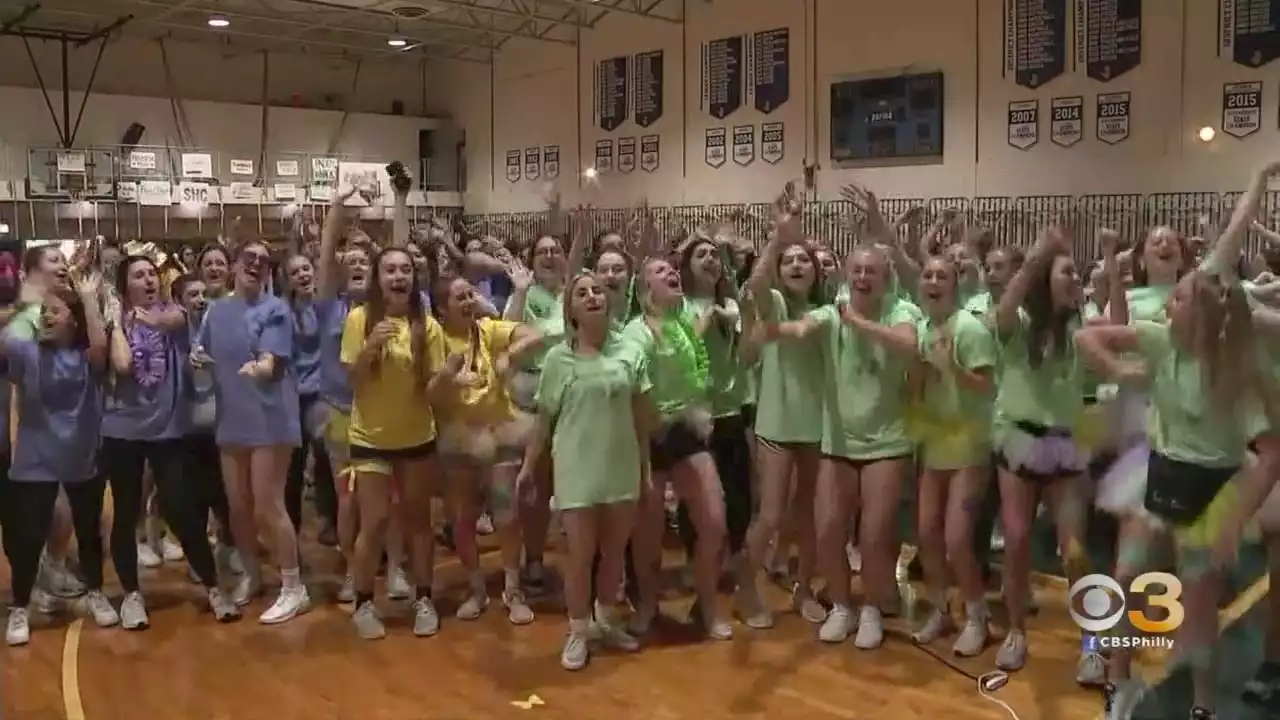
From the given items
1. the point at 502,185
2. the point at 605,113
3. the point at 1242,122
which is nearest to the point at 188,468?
the point at 1242,122

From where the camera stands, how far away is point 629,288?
4.85m

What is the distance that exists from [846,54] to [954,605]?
8.42 m

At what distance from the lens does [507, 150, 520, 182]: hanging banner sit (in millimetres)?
16656

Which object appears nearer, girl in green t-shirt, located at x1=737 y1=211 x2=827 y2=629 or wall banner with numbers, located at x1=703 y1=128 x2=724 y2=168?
girl in green t-shirt, located at x1=737 y1=211 x2=827 y2=629

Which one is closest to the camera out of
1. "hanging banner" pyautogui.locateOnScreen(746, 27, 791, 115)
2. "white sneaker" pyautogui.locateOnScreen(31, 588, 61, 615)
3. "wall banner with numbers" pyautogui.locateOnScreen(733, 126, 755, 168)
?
"white sneaker" pyautogui.locateOnScreen(31, 588, 61, 615)

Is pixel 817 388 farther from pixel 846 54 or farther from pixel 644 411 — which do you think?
pixel 846 54

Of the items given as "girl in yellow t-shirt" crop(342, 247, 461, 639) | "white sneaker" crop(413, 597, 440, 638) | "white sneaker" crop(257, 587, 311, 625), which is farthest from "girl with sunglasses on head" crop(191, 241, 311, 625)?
"white sneaker" crop(413, 597, 440, 638)

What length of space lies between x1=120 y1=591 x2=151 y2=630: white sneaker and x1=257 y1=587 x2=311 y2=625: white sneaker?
0.48 m

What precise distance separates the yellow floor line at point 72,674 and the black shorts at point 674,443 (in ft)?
7.45

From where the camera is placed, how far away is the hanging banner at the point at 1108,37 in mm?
10109

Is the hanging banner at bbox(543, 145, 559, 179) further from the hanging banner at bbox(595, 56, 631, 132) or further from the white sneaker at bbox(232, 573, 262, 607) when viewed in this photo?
the white sneaker at bbox(232, 573, 262, 607)

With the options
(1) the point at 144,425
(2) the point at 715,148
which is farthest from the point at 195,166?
(1) the point at 144,425

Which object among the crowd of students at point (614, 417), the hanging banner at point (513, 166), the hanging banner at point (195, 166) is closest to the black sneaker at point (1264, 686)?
the crowd of students at point (614, 417)

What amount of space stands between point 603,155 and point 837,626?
36.5 ft
